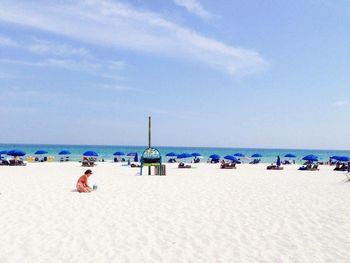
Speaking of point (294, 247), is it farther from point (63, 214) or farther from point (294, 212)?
point (63, 214)

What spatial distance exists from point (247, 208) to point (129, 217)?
4.09 meters

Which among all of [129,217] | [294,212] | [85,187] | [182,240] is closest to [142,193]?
[85,187]

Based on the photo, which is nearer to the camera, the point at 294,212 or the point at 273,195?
the point at 294,212

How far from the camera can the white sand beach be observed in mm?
6875

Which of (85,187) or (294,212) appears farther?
(85,187)

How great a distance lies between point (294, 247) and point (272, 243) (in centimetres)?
48

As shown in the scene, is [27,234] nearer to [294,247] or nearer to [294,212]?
[294,247]

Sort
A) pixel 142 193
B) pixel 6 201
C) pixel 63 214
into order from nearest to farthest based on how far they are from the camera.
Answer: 1. pixel 63 214
2. pixel 6 201
3. pixel 142 193

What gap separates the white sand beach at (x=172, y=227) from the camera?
271 inches

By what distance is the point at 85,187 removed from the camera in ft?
50.4

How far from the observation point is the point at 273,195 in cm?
1534

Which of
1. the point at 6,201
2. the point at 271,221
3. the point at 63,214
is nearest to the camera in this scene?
the point at 271,221

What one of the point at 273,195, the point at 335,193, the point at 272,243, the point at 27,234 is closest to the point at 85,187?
the point at 27,234

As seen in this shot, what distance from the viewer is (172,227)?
9.07m
